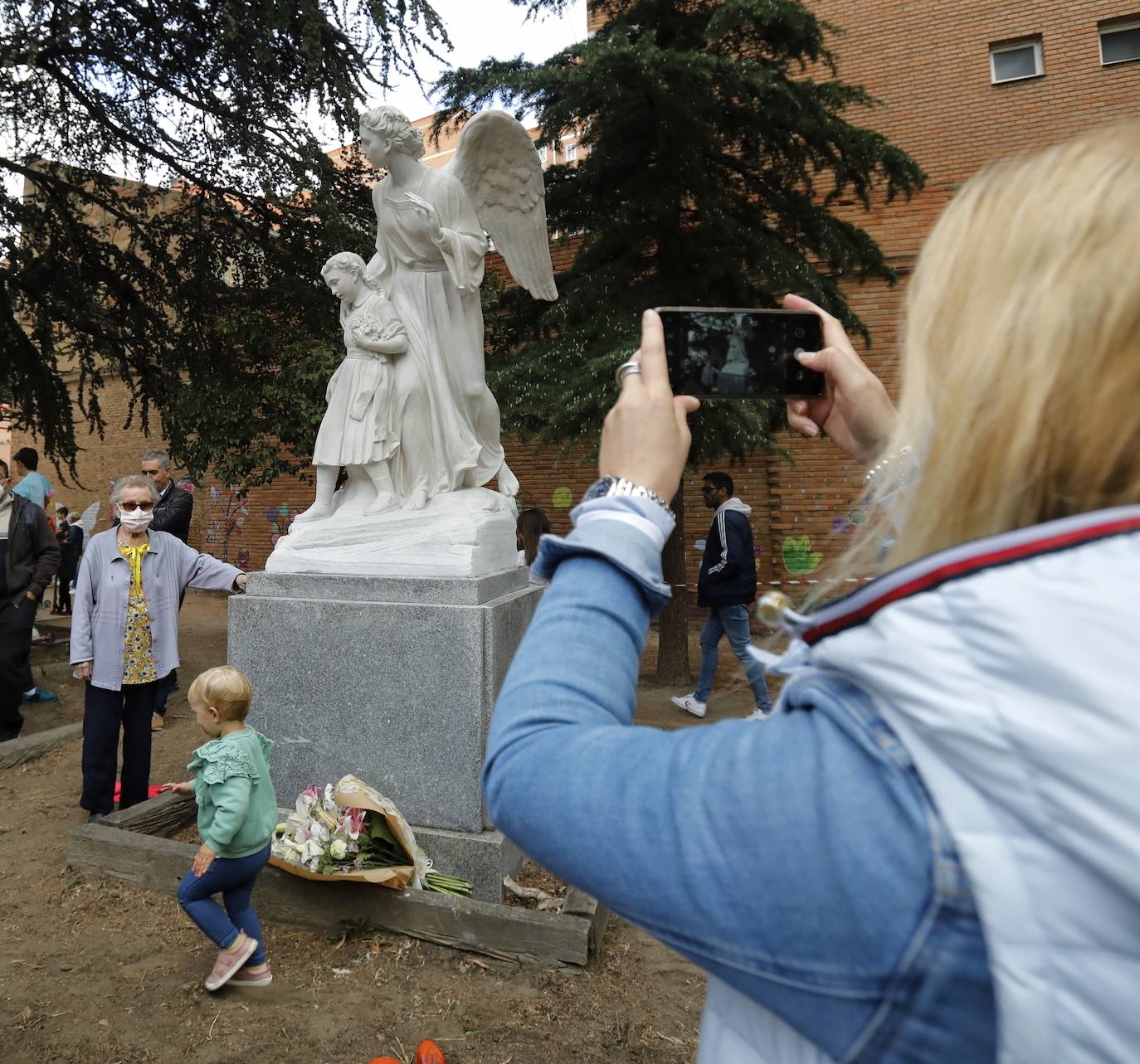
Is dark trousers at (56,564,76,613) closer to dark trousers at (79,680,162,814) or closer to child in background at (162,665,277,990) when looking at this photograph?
dark trousers at (79,680,162,814)

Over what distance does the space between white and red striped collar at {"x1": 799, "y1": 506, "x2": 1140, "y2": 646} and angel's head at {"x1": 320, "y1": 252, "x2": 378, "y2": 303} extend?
4.03 m

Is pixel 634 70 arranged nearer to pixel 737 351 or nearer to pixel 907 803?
pixel 737 351

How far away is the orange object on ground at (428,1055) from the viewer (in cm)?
221

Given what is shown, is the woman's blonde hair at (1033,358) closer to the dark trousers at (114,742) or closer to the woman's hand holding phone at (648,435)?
the woman's hand holding phone at (648,435)

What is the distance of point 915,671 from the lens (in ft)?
1.57

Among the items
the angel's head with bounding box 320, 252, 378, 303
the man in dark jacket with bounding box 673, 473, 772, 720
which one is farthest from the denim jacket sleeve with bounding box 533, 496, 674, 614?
the man in dark jacket with bounding box 673, 473, 772, 720

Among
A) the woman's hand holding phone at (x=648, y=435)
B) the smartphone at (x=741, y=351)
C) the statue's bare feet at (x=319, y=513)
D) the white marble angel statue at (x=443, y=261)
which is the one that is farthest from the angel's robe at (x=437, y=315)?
the woman's hand holding phone at (x=648, y=435)

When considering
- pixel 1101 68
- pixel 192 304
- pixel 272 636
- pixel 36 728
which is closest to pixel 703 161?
pixel 192 304

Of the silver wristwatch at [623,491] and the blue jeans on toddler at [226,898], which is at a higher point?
the silver wristwatch at [623,491]

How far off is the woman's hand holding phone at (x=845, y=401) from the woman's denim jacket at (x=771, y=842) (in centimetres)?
75

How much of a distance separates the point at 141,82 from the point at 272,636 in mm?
7012

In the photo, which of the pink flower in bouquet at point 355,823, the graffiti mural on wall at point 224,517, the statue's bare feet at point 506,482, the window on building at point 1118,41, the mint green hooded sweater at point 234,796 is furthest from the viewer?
the graffiti mural on wall at point 224,517

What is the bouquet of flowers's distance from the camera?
10.1 ft

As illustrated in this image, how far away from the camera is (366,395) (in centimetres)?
406
